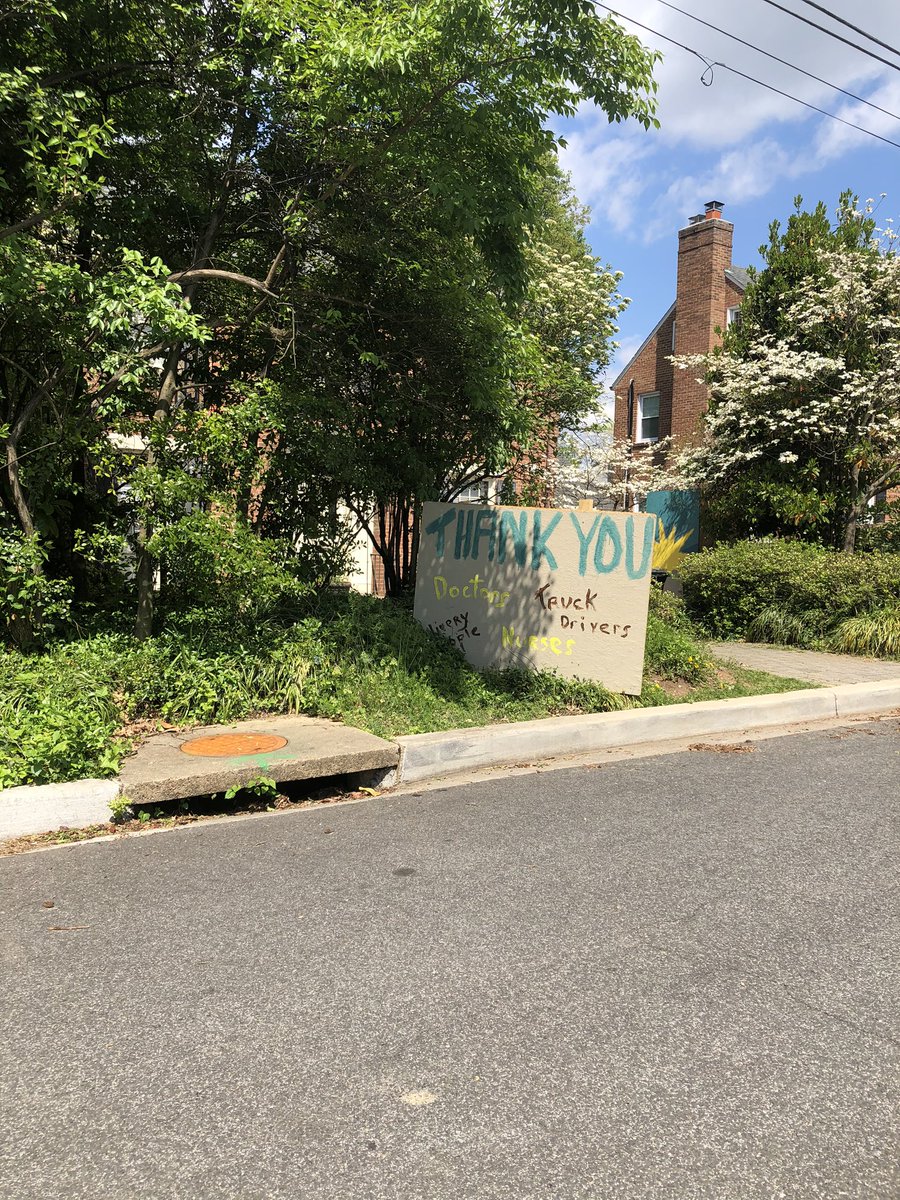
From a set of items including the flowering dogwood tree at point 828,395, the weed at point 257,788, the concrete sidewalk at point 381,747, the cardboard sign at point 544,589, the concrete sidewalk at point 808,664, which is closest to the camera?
the concrete sidewalk at point 381,747

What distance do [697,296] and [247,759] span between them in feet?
73.9

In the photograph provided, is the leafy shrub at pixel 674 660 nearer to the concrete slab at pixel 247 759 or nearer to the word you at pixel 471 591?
the word you at pixel 471 591

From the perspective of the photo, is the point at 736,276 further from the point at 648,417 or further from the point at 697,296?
the point at 648,417

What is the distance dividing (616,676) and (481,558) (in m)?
1.72

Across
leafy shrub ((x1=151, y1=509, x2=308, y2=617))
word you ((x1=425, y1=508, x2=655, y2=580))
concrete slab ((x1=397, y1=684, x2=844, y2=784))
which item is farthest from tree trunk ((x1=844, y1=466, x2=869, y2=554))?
leafy shrub ((x1=151, y1=509, x2=308, y2=617))

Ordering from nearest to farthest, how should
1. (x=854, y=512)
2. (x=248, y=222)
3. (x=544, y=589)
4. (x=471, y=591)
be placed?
(x=248, y=222) < (x=544, y=589) < (x=471, y=591) < (x=854, y=512)

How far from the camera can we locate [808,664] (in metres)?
11.1

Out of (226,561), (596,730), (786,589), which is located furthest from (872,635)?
(226,561)

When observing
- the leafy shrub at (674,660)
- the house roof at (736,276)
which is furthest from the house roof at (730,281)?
the leafy shrub at (674,660)

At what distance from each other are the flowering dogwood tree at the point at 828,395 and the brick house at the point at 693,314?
6897mm

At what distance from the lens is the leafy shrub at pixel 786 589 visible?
12.4 m

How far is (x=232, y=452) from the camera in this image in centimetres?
756

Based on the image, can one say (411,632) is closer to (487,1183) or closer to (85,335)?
(85,335)

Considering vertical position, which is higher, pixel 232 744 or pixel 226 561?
pixel 226 561
